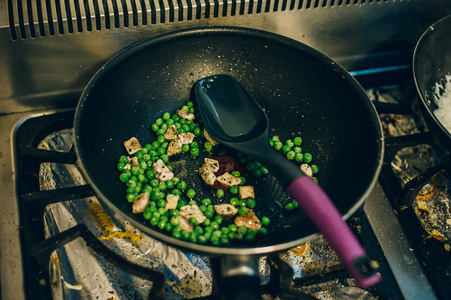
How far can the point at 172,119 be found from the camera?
52.2 inches

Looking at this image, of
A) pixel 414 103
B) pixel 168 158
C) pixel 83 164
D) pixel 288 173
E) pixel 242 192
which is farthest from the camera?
pixel 414 103

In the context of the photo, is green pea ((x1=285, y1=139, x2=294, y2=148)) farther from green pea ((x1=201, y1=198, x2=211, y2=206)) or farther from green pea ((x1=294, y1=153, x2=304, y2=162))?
green pea ((x1=201, y1=198, x2=211, y2=206))

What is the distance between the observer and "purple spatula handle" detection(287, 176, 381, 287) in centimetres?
87

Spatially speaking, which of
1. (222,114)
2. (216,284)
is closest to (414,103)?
(222,114)

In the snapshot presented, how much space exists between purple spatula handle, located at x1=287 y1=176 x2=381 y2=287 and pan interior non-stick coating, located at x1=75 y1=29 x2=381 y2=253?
0.45 feet

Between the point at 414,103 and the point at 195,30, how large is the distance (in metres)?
0.88

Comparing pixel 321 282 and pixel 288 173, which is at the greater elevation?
pixel 288 173

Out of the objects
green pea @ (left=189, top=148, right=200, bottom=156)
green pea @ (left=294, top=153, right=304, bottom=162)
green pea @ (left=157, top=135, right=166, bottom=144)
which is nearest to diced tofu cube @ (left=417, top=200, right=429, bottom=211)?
green pea @ (left=294, top=153, right=304, bottom=162)

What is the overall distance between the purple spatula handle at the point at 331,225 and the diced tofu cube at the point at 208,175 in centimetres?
27

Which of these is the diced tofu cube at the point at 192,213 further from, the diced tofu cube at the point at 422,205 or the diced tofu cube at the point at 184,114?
the diced tofu cube at the point at 422,205

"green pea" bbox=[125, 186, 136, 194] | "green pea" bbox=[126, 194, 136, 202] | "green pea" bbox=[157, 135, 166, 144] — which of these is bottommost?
"green pea" bbox=[126, 194, 136, 202]

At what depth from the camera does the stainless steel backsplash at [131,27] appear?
113 cm

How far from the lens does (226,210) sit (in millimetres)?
1146

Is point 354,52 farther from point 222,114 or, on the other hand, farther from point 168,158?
point 168,158
